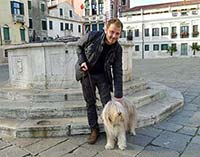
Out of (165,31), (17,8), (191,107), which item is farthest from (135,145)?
(165,31)

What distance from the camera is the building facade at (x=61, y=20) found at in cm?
3494

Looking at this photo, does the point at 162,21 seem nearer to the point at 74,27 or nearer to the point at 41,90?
the point at 74,27

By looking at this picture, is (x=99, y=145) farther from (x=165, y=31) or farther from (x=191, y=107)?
(x=165, y=31)

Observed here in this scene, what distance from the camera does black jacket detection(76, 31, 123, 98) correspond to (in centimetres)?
301

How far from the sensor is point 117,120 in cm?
290

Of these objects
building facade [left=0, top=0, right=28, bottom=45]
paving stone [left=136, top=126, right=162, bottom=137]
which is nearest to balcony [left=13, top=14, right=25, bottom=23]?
building facade [left=0, top=0, right=28, bottom=45]

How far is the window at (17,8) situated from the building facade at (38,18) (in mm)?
2784

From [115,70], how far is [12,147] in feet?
5.85

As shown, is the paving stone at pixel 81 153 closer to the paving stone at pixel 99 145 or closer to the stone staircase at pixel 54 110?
the paving stone at pixel 99 145

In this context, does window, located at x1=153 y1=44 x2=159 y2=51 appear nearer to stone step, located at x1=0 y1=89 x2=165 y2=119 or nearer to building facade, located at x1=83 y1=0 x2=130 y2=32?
building facade, located at x1=83 y1=0 x2=130 y2=32

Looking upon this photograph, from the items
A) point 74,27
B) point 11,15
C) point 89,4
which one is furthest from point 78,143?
point 89,4

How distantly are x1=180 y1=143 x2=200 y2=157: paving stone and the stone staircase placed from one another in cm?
91

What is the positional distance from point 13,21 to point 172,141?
27.2 m

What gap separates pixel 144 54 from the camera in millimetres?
34531
